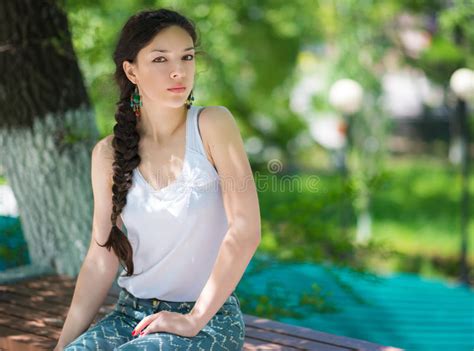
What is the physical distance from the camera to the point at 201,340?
7.43ft

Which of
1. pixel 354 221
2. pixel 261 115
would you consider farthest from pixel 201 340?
pixel 261 115

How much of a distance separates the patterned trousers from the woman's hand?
2cm

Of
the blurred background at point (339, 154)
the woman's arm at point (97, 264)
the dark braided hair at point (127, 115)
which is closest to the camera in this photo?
the dark braided hair at point (127, 115)

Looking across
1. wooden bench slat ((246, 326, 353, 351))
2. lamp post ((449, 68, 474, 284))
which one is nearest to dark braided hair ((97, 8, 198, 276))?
wooden bench slat ((246, 326, 353, 351))

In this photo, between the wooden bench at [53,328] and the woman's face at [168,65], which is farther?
the wooden bench at [53,328]

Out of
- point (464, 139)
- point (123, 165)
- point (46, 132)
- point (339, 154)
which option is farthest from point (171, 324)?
point (339, 154)

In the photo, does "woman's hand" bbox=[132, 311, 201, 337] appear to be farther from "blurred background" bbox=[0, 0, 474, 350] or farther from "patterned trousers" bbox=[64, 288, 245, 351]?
"blurred background" bbox=[0, 0, 474, 350]

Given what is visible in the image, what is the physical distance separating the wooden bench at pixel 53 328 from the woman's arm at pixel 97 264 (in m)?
0.20

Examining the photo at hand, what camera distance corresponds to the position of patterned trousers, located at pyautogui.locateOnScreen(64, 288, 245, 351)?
2184mm

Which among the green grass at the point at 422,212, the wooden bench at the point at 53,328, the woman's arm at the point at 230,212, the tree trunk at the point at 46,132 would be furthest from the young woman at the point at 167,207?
the green grass at the point at 422,212

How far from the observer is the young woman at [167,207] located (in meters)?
2.31

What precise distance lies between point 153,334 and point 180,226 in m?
0.39

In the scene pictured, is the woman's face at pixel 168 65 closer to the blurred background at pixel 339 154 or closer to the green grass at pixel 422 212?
the blurred background at pixel 339 154

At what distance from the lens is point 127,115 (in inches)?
103
